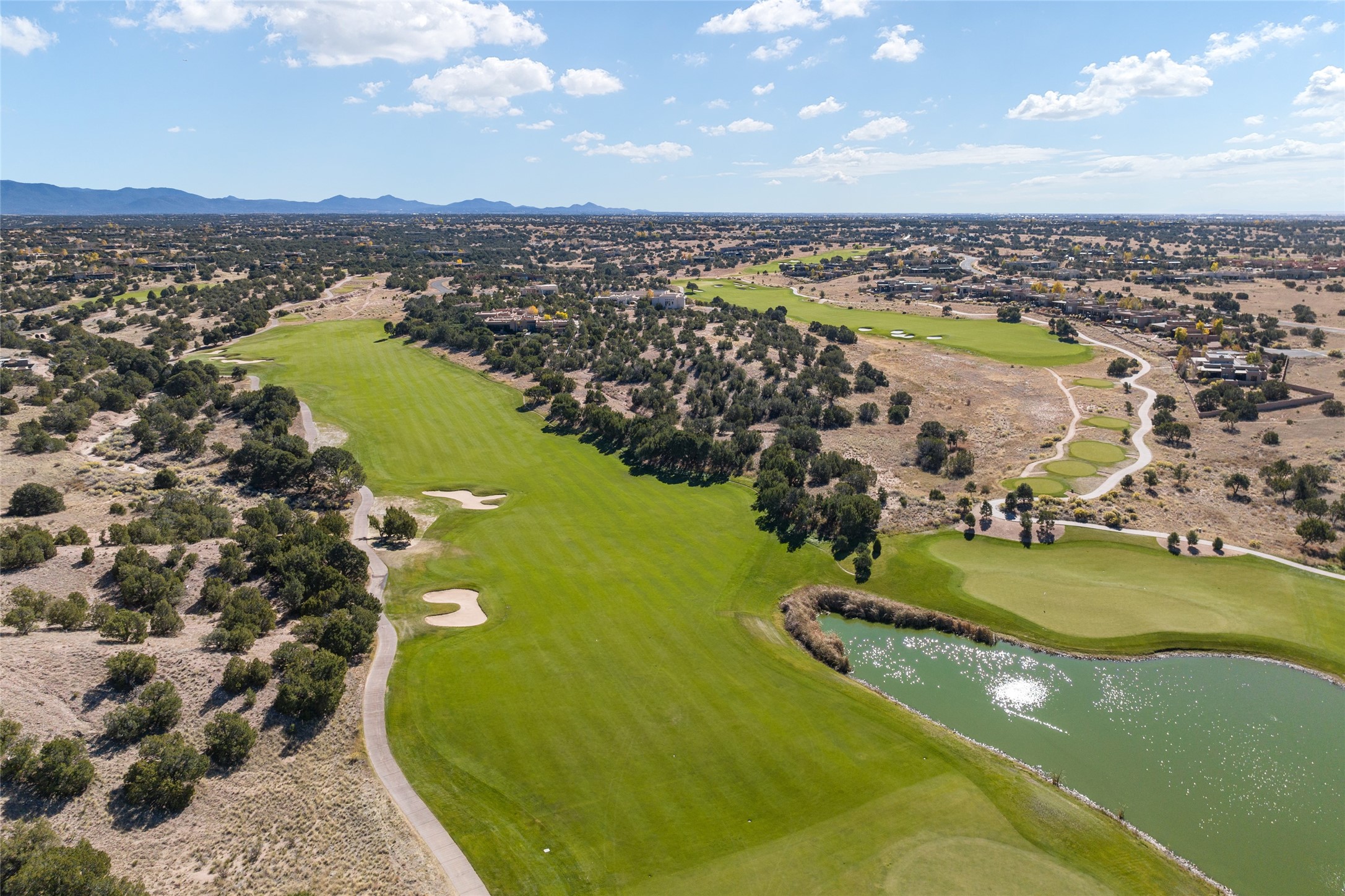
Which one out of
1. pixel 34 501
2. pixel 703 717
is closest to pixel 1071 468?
pixel 703 717

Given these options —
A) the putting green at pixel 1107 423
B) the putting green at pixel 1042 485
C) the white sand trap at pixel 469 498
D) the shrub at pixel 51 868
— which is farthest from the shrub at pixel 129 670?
the putting green at pixel 1107 423

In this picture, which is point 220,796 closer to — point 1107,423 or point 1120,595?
point 1120,595

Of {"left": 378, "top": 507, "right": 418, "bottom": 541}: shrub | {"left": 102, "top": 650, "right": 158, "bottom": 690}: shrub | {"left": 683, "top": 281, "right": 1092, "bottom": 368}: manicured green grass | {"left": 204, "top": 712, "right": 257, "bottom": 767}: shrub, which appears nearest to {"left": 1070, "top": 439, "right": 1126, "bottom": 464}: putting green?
{"left": 683, "top": 281, "right": 1092, "bottom": 368}: manicured green grass

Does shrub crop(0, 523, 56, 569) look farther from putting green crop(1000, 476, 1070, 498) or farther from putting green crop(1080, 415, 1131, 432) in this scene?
putting green crop(1080, 415, 1131, 432)

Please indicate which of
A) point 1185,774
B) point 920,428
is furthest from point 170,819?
point 920,428

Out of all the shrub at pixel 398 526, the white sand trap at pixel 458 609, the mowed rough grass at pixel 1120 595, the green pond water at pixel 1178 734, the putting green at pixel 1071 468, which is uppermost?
the putting green at pixel 1071 468

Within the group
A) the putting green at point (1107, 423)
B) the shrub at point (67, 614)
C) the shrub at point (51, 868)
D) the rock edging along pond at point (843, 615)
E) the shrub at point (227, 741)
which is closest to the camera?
the shrub at point (51, 868)

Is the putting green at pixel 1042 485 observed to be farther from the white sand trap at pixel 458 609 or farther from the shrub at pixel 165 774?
the shrub at pixel 165 774
